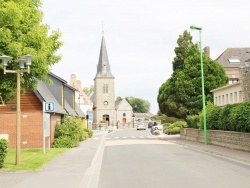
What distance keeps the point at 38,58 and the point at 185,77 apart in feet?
117

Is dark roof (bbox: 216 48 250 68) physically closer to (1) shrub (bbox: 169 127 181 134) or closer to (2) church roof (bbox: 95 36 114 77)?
(1) shrub (bbox: 169 127 181 134)

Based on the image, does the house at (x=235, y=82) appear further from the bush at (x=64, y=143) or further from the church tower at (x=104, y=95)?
the church tower at (x=104, y=95)

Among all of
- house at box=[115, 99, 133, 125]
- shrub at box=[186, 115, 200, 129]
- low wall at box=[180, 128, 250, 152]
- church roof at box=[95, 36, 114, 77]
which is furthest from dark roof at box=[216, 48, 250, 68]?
house at box=[115, 99, 133, 125]

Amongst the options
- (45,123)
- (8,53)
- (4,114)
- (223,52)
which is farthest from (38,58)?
(223,52)

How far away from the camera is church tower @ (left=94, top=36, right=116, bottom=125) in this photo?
116125 mm

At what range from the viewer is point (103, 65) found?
11594 cm

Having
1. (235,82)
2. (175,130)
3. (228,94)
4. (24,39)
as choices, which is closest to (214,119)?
(235,82)

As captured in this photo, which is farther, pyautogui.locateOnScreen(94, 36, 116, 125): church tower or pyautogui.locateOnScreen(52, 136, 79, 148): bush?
pyautogui.locateOnScreen(94, 36, 116, 125): church tower

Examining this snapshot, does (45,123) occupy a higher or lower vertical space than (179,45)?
lower

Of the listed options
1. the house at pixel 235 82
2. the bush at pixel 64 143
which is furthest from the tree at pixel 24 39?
the house at pixel 235 82

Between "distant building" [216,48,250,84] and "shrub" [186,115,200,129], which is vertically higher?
"distant building" [216,48,250,84]

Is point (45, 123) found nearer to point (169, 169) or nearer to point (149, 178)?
point (169, 169)

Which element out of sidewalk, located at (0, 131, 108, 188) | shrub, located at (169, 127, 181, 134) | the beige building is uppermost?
the beige building

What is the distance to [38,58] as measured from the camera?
17.9 meters
